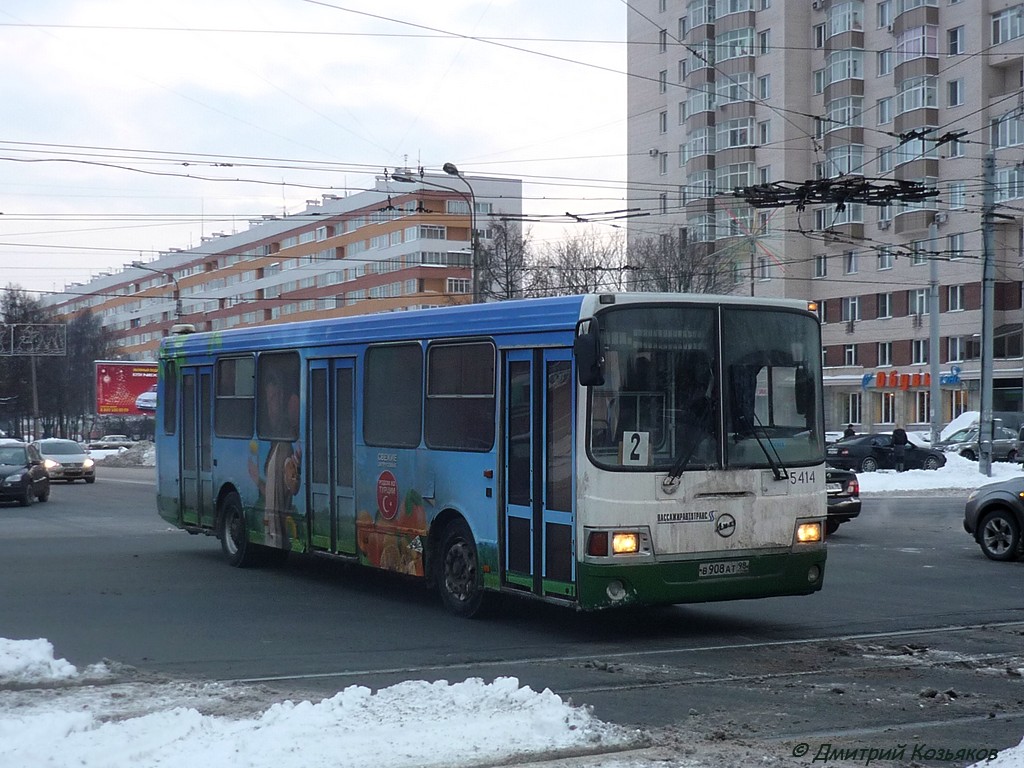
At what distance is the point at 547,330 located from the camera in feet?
34.0

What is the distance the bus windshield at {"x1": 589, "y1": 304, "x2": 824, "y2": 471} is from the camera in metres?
9.87

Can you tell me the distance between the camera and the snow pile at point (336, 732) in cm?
611

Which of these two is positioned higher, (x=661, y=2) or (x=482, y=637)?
(x=661, y=2)

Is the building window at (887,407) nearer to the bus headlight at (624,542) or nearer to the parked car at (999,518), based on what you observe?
the parked car at (999,518)

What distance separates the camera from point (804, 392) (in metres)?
10.7

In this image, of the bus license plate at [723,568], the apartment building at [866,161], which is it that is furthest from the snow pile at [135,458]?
the bus license plate at [723,568]

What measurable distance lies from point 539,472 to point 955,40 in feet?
191

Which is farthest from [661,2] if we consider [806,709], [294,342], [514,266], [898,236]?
[806,709]

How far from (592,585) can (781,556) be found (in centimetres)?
168

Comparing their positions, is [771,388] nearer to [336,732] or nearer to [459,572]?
[459,572]

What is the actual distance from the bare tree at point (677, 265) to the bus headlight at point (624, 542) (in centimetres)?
4688

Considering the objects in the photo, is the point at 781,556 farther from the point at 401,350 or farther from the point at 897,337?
the point at 897,337

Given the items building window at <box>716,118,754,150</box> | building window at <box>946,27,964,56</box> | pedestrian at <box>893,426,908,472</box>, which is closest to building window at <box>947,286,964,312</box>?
building window at <box>946,27,964,56</box>

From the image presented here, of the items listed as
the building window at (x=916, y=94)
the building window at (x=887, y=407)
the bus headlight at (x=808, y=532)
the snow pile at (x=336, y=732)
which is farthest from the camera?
the building window at (x=887, y=407)
